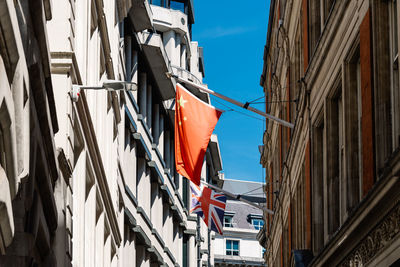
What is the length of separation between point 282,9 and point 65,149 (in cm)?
1995

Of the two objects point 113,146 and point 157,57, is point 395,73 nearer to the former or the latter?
point 113,146

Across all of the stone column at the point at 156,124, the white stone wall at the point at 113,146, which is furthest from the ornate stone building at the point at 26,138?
the stone column at the point at 156,124

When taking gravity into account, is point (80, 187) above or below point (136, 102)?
below

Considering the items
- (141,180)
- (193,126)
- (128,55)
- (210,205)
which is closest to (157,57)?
(128,55)

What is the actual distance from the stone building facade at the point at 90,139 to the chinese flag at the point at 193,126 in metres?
2.41

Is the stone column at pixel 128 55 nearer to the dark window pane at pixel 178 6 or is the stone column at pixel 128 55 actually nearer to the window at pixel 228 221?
the dark window pane at pixel 178 6

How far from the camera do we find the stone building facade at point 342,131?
17344 millimetres

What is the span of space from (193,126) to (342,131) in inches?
299

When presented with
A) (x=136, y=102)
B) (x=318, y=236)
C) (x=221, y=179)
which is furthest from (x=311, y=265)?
(x=221, y=179)

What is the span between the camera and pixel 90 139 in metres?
26.3

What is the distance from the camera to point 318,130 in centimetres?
2731

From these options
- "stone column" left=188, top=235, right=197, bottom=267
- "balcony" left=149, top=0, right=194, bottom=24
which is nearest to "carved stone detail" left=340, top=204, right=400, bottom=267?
"balcony" left=149, top=0, right=194, bottom=24

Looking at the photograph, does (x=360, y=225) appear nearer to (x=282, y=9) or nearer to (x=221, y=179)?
(x=282, y=9)

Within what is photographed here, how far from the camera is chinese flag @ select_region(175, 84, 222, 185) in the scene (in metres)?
29.9
